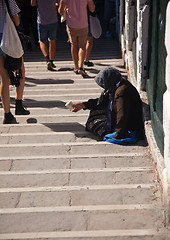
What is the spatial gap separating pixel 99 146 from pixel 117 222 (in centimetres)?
160

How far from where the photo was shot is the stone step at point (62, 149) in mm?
5109

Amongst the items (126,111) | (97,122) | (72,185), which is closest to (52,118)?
(97,122)

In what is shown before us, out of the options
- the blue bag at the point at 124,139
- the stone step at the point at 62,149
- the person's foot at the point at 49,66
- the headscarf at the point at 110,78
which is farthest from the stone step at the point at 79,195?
the person's foot at the point at 49,66

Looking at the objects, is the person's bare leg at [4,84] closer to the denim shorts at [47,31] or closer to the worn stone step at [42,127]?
the worn stone step at [42,127]

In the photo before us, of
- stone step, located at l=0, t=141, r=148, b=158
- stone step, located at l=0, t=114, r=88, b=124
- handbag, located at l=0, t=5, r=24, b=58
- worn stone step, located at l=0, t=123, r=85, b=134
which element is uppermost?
handbag, located at l=0, t=5, r=24, b=58

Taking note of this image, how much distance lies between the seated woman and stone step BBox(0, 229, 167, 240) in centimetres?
177

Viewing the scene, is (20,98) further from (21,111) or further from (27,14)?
(27,14)

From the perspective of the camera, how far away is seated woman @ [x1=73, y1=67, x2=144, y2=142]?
203 inches

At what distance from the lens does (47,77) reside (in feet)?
27.8

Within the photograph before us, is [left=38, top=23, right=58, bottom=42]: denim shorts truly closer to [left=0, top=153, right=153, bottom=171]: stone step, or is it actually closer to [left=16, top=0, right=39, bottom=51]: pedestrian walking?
[left=16, top=0, right=39, bottom=51]: pedestrian walking

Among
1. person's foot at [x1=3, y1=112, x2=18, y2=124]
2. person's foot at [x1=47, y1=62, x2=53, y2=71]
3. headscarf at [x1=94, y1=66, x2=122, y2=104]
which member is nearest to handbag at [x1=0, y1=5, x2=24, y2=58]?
person's foot at [x1=3, y1=112, x2=18, y2=124]

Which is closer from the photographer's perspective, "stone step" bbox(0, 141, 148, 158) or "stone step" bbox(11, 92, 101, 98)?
"stone step" bbox(0, 141, 148, 158)

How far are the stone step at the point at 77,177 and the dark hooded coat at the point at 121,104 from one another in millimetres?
706

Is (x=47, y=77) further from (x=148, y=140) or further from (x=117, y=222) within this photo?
(x=117, y=222)
